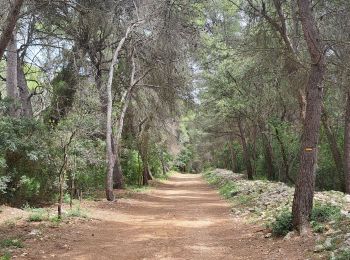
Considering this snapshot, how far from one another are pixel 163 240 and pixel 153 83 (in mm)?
12592

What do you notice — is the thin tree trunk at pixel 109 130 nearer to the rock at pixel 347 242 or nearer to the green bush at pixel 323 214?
the green bush at pixel 323 214

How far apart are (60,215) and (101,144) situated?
9595mm

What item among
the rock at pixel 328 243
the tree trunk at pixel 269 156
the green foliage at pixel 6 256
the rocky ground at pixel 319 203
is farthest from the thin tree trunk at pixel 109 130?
the tree trunk at pixel 269 156

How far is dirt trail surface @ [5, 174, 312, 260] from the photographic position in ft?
25.7

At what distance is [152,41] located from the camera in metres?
18.4

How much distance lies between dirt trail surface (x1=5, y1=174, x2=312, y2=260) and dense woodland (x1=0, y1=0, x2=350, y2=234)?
3.89 feet

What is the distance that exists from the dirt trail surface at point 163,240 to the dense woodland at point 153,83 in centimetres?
119

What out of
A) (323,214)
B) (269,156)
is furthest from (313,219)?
(269,156)

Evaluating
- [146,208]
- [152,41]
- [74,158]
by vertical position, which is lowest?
[146,208]

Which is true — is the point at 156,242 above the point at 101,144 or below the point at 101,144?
below

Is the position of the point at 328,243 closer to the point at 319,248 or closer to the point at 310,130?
the point at 319,248

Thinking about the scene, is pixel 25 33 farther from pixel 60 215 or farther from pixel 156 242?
pixel 156 242

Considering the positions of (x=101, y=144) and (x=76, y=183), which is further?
(x=101, y=144)

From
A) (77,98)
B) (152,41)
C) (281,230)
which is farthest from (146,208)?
(281,230)
